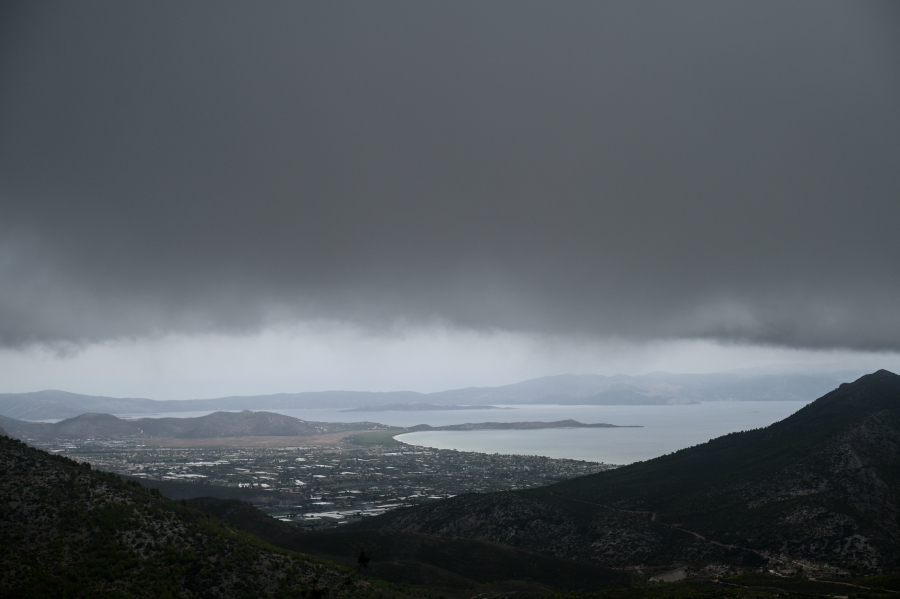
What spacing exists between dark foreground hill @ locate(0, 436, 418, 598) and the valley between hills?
0.17 meters

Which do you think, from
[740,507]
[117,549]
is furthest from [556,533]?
[117,549]

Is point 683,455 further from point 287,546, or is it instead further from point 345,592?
point 345,592

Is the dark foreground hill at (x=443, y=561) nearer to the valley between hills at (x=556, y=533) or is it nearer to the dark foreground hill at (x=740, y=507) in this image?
the valley between hills at (x=556, y=533)

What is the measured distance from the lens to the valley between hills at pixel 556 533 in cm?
5016

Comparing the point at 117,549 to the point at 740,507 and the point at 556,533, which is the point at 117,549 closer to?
the point at 556,533

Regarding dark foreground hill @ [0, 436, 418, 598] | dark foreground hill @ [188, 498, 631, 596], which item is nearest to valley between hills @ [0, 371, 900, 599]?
dark foreground hill @ [0, 436, 418, 598]

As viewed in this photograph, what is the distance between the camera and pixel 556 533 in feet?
344

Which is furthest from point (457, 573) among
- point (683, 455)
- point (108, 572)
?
point (683, 455)

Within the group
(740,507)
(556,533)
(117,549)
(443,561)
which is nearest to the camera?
(117,549)

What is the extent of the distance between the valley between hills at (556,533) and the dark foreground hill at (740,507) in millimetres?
380

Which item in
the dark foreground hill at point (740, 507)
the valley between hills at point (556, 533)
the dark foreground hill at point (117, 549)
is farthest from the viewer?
the dark foreground hill at point (740, 507)

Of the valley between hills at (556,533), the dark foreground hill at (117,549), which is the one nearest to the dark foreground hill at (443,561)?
the valley between hills at (556,533)

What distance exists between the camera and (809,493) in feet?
328

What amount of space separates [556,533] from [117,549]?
7785cm
